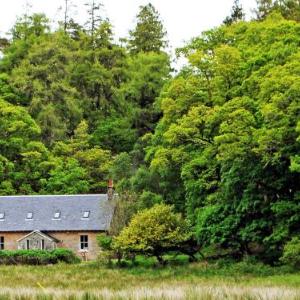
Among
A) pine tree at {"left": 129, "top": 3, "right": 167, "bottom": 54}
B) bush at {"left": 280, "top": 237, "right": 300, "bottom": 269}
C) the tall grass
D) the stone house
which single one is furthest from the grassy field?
pine tree at {"left": 129, "top": 3, "right": 167, "bottom": 54}

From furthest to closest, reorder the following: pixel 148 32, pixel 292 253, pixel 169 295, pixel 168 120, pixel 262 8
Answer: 1. pixel 148 32
2. pixel 262 8
3. pixel 168 120
4. pixel 292 253
5. pixel 169 295

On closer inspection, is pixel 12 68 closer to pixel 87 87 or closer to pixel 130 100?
pixel 87 87

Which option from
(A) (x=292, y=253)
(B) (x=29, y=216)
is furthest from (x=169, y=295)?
(B) (x=29, y=216)

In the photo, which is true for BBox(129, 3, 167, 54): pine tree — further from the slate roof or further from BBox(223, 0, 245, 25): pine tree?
the slate roof

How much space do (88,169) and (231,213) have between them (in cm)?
2750

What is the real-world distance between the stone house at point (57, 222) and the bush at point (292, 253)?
19.9m

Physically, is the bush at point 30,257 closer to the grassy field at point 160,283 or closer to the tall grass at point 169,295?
the grassy field at point 160,283

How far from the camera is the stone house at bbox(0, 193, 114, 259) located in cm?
4994

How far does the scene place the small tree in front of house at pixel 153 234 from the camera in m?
37.4

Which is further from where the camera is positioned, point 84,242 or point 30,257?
point 84,242

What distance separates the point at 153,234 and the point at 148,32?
133ft

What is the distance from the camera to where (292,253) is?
30516 mm

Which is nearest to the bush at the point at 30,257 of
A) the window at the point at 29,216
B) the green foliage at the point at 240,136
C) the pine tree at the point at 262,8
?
the window at the point at 29,216

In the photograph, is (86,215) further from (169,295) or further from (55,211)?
(169,295)
